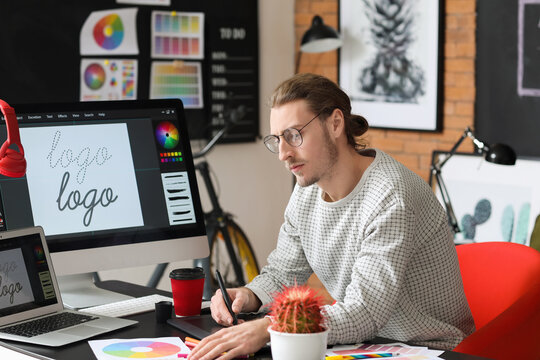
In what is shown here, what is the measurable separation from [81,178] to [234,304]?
0.52 metres

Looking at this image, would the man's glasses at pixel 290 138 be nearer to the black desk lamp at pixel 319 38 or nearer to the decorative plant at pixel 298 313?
the decorative plant at pixel 298 313

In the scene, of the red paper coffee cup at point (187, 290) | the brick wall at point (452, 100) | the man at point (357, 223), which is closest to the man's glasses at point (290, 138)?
the man at point (357, 223)

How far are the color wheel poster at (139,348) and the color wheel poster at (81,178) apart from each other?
0.42 metres

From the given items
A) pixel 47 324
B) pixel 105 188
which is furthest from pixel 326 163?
pixel 47 324

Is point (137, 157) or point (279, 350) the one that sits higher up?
point (137, 157)

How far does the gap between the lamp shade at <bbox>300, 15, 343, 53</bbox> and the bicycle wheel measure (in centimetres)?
107

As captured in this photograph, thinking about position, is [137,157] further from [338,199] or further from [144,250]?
[338,199]

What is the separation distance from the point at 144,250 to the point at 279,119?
1.62 feet

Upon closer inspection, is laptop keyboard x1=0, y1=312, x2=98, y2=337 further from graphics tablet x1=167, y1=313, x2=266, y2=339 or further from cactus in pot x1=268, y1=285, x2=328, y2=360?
cactus in pot x1=268, y1=285, x2=328, y2=360

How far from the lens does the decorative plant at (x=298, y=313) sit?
1.47 meters

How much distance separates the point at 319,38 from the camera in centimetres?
445

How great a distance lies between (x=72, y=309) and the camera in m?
2.08

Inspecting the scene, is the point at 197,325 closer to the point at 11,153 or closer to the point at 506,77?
the point at 11,153

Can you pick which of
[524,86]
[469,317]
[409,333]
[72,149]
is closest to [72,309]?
[72,149]
